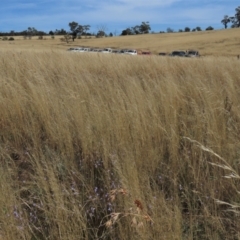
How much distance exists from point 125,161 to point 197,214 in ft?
1.92

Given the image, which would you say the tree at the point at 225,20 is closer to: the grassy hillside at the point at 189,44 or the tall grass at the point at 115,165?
the grassy hillside at the point at 189,44

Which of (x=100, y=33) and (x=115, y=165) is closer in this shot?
(x=115, y=165)

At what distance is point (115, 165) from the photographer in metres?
2.05

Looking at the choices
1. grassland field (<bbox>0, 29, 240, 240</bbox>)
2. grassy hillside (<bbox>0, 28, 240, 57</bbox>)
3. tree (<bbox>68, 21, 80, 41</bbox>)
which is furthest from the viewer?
tree (<bbox>68, 21, 80, 41</bbox>)

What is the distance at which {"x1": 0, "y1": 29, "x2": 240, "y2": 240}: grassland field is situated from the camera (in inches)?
68.9

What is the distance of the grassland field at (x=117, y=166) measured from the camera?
1751 millimetres

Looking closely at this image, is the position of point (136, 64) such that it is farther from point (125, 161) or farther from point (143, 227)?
point (143, 227)

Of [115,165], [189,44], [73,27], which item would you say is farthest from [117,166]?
[73,27]

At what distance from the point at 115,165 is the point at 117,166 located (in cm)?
5

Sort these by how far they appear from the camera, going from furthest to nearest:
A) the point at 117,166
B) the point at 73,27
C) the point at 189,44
→ the point at 73,27 < the point at 189,44 < the point at 117,166

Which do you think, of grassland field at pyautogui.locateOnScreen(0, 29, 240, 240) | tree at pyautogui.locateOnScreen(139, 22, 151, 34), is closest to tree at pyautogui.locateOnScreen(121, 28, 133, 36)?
tree at pyautogui.locateOnScreen(139, 22, 151, 34)

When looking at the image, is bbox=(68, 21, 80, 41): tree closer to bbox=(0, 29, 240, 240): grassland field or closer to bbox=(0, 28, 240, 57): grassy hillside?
bbox=(0, 28, 240, 57): grassy hillside

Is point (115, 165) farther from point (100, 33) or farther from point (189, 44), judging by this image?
point (100, 33)

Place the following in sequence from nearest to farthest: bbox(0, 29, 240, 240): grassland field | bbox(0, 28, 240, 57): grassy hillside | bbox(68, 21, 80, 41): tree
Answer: bbox(0, 29, 240, 240): grassland field < bbox(0, 28, 240, 57): grassy hillside < bbox(68, 21, 80, 41): tree
